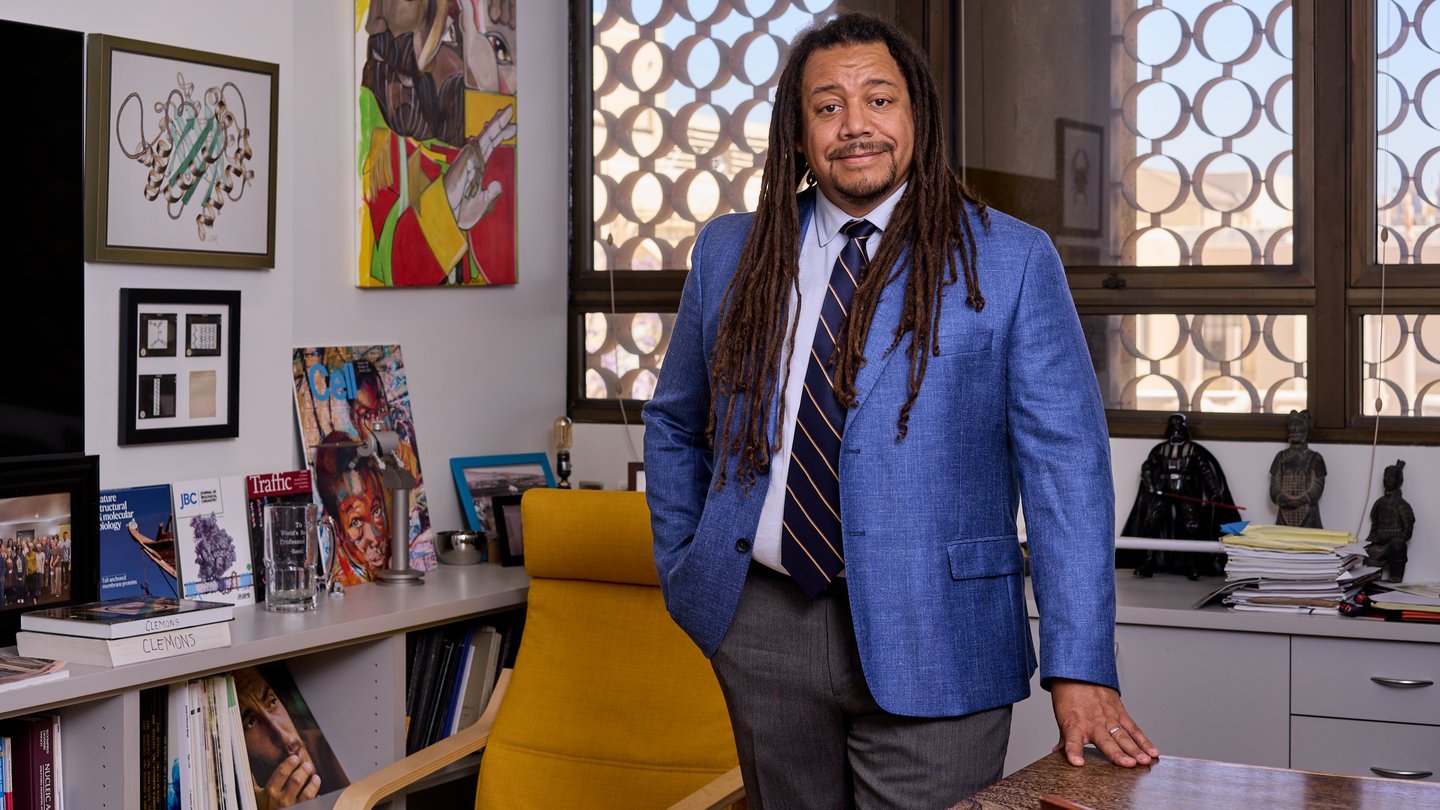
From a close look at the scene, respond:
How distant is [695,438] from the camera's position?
2033mm

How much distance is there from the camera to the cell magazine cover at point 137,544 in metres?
2.58

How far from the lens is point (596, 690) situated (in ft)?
9.14

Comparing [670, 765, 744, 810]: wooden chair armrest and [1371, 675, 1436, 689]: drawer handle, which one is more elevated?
[1371, 675, 1436, 689]: drawer handle

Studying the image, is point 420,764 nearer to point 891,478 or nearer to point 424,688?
point 424,688

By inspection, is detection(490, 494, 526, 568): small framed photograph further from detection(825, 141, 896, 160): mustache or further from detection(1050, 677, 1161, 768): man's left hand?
detection(1050, 677, 1161, 768): man's left hand

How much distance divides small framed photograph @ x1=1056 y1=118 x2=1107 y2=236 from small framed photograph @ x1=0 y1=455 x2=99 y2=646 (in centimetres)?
216

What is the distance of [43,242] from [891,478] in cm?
163

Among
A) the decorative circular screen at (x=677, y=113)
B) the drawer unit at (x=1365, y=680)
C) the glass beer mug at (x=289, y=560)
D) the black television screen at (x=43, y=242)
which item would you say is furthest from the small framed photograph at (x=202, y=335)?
the drawer unit at (x=1365, y=680)

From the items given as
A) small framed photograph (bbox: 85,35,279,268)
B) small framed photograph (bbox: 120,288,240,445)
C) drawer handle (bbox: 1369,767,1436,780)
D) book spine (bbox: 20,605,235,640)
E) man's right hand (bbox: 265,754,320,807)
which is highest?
small framed photograph (bbox: 85,35,279,268)

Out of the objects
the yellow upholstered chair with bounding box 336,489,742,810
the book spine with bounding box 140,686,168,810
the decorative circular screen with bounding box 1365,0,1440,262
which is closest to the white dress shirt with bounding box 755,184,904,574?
the yellow upholstered chair with bounding box 336,489,742,810

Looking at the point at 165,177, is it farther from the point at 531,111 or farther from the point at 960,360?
the point at 960,360

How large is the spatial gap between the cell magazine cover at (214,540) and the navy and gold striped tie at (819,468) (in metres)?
1.43

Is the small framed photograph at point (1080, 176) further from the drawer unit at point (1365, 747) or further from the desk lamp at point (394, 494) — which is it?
the desk lamp at point (394, 494)

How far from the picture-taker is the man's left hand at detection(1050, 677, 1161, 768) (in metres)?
1.49
